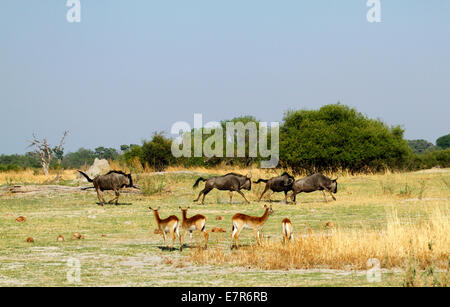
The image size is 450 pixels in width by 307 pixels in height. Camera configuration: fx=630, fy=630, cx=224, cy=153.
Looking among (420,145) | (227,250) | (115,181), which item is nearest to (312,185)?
(115,181)

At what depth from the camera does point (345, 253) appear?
11.0 metres

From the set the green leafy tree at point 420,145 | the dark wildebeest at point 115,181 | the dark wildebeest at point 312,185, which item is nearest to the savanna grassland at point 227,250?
the dark wildebeest at point 115,181

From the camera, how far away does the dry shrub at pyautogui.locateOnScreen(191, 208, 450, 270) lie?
35.0ft

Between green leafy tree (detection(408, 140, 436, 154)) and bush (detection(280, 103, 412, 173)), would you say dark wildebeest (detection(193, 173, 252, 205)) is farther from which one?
green leafy tree (detection(408, 140, 436, 154))

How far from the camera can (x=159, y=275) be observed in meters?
9.84

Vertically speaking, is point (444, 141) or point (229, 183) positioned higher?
point (444, 141)

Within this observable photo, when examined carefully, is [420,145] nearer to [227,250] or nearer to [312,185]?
[312,185]

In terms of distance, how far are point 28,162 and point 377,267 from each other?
358ft

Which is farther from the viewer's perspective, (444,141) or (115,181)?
(444,141)

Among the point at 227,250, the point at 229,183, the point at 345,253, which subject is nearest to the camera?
the point at 345,253

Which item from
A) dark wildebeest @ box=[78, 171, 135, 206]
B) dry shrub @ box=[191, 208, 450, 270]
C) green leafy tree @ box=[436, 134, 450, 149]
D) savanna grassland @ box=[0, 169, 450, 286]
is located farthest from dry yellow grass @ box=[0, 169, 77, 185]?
green leafy tree @ box=[436, 134, 450, 149]

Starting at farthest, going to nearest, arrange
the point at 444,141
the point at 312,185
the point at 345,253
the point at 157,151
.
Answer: the point at 444,141
the point at 157,151
the point at 312,185
the point at 345,253
